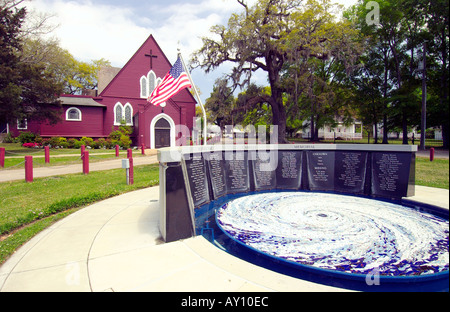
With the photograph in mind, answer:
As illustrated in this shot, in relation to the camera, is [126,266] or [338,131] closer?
[126,266]

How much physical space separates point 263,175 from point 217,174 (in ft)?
6.03

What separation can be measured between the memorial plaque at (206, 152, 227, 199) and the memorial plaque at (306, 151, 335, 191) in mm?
2933

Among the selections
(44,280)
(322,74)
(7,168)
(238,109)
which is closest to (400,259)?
(44,280)

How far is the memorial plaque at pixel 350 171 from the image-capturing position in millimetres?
7685

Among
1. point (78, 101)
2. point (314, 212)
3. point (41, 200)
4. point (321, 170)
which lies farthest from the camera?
point (78, 101)

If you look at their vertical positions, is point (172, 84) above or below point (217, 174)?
above

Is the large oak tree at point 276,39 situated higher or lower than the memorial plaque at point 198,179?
higher

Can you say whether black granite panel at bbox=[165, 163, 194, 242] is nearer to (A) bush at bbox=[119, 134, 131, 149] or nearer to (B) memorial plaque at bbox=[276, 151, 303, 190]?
(B) memorial plaque at bbox=[276, 151, 303, 190]

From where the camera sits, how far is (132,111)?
1299 inches

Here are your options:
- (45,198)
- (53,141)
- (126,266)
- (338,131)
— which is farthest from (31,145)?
(338,131)

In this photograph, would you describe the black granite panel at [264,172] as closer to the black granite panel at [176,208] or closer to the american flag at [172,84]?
the american flag at [172,84]

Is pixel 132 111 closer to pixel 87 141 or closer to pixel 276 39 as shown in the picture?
pixel 87 141

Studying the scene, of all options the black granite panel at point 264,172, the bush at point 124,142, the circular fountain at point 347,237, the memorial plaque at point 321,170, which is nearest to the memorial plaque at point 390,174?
the circular fountain at point 347,237

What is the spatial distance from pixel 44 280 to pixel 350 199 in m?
6.85
